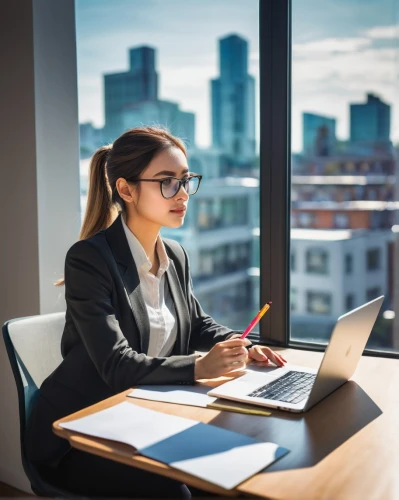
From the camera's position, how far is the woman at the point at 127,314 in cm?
149

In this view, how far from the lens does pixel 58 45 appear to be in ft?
7.75

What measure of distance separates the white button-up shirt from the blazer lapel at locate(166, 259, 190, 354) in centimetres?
1

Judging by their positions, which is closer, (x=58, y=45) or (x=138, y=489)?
(x=138, y=489)

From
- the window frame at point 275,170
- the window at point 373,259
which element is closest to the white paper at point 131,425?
the window frame at point 275,170

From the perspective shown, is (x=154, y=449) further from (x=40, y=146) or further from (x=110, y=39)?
(x=110, y=39)

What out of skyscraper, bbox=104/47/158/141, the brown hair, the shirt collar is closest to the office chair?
the brown hair

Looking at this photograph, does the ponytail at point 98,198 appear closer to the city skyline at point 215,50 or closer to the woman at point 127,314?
the woman at point 127,314

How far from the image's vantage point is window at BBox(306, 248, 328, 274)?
7234mm

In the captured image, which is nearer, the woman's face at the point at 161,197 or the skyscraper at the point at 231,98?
the woman's face at the point at 161,197

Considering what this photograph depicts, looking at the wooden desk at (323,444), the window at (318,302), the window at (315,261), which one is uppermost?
the wooden desk at (323,444)

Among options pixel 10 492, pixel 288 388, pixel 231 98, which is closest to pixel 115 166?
pixel 288 388

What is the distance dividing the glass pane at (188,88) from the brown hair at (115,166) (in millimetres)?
94

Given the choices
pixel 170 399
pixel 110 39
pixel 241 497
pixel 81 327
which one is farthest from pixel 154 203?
pixel 110 39

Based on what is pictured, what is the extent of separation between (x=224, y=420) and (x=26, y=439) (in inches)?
24.9
